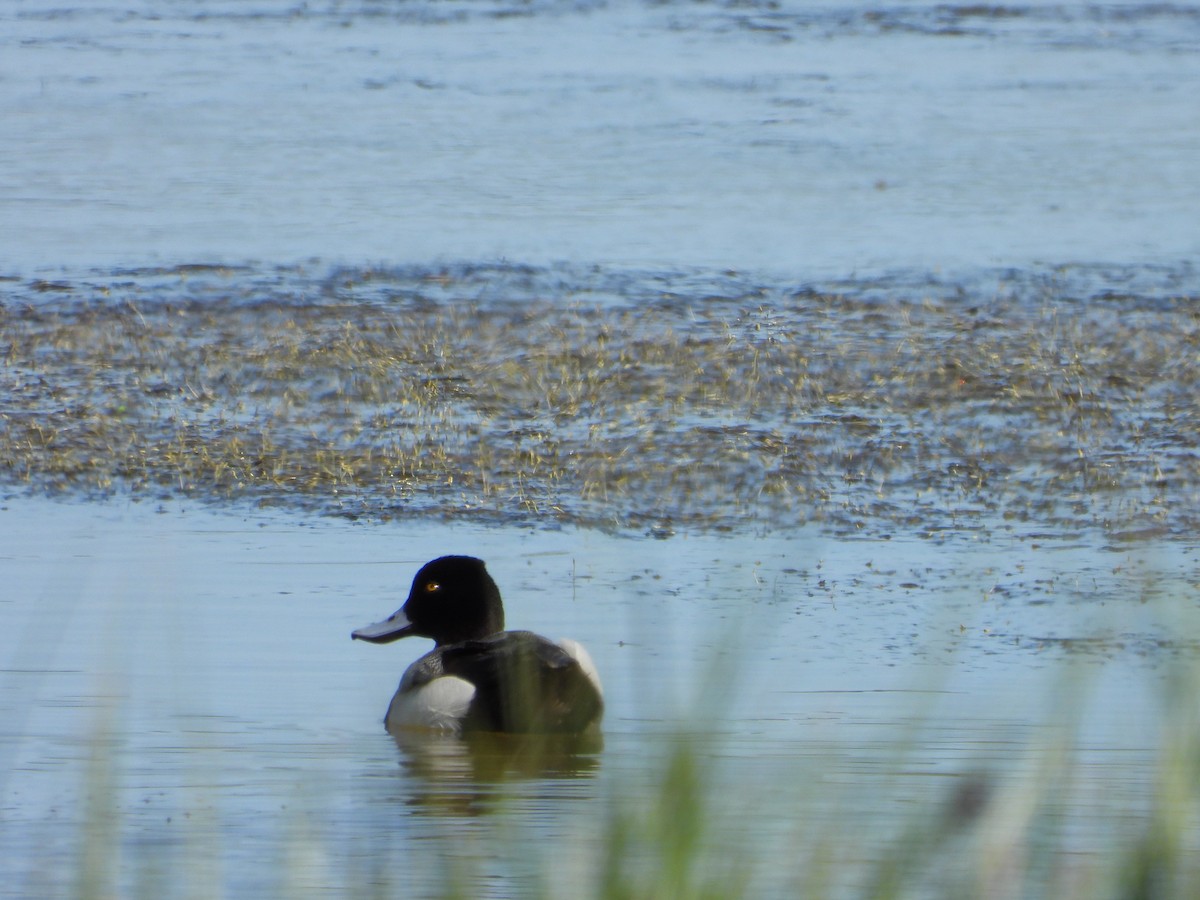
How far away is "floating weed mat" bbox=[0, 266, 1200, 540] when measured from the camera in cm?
874

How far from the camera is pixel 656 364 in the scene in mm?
11148

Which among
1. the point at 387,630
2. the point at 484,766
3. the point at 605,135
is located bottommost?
the point at 484,766

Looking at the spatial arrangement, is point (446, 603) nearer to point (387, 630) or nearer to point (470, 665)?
point (387, 630)

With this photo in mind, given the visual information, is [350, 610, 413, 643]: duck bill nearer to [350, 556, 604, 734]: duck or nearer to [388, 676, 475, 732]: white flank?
[350, 556, 604, 734]: duck

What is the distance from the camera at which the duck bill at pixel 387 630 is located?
6641 millimetres

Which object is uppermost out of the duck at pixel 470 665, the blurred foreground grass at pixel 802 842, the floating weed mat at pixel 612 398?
the blurred foreground grass at pixel 802 842

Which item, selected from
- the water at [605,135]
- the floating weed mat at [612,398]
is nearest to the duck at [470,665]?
the floating weed mat at [612,398]

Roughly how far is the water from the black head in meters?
7.49

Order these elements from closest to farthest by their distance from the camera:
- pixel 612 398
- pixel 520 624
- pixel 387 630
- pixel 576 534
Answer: pixel 387 630 < pixel 520 624 < pixel 576 534 < pixel 612 398

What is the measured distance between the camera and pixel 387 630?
21.8 ft

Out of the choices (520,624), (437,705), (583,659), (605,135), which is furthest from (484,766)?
(605,135)

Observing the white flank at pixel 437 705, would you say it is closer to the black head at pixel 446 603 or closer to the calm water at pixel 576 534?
the calm water at pixel 576 534

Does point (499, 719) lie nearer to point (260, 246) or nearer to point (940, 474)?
point (940, 474)

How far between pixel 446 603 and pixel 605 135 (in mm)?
13822
